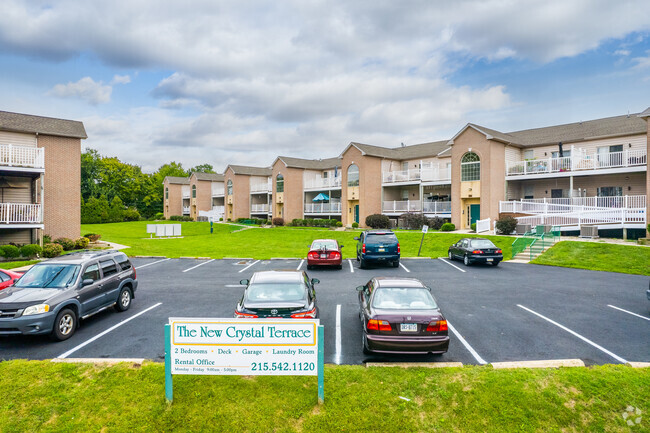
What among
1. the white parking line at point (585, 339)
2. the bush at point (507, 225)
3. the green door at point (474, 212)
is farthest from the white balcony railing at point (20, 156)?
the green door at point (474, 212)

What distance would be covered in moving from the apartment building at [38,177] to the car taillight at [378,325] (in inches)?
857

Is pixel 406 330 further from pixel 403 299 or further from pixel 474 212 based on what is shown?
pixel 474 212

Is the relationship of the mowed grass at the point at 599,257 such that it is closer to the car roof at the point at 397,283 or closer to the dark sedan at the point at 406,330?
the car roof at the point at 397,283

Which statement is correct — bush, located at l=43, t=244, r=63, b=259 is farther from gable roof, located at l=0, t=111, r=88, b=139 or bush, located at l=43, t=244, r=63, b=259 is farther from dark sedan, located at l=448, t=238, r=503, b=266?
dark sedan, located at l=448, t=238, r=503, b=266

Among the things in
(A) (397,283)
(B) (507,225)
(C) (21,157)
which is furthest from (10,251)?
(B) (507,225)

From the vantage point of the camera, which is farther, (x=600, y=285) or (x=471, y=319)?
(x=600, y=285)

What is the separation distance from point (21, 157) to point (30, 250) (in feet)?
16.8

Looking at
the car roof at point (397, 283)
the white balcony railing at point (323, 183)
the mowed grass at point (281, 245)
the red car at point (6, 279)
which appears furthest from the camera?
the white balcony railing at point (323, 183)

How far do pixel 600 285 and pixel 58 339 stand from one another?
1729cm

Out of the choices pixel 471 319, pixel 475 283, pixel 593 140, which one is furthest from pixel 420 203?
Answer: pixel 471 319

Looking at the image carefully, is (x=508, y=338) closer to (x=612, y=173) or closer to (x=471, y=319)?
(x=471, y=319)

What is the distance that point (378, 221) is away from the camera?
35938mm

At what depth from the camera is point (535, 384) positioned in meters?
6.30

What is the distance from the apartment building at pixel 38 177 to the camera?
21.2 m
